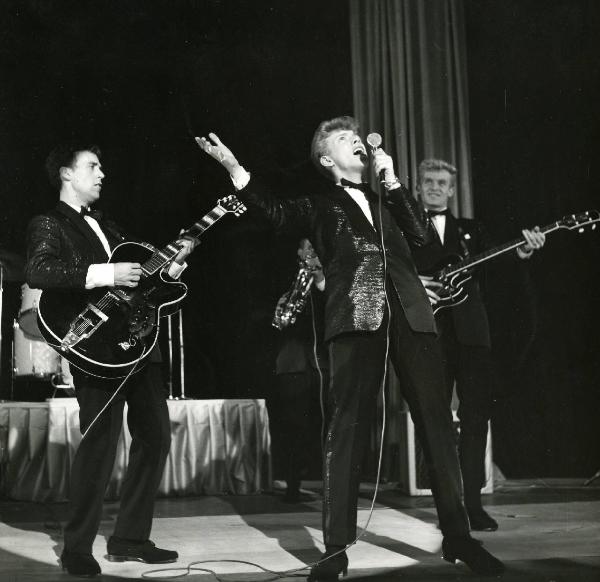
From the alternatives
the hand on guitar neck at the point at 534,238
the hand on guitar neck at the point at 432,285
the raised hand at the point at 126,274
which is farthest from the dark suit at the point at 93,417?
the hand on guitar neck at the point at 534,238

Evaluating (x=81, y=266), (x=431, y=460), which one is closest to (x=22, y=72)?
(x=81, y=266)

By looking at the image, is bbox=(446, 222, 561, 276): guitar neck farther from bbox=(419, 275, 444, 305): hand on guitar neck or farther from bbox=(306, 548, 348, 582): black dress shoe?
bbox=(306, 548, 348, 582): black dress shoe

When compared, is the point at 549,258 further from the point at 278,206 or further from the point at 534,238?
the point at 278,206

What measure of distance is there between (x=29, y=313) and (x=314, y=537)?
2569mm

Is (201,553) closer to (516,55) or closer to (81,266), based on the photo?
(81,266)

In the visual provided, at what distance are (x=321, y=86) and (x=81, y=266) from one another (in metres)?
3.96

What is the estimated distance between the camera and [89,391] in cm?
310

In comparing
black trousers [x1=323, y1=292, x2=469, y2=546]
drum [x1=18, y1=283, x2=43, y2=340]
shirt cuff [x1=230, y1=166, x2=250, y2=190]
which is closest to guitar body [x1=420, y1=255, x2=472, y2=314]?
black trousers [x1=323, y1=292, x2=469, y2=546]

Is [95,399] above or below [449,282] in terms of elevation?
below

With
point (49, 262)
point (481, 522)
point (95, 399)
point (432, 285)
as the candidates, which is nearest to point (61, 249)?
point (49, 262)

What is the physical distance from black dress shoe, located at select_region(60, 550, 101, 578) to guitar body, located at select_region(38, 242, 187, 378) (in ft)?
1.97

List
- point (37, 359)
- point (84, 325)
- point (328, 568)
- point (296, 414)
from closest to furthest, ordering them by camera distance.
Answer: point (328, 568), point (84, 325), point (296, 414), point (37, 359)

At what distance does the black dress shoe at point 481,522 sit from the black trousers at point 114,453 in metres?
1.40

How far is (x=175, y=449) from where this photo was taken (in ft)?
17.9
